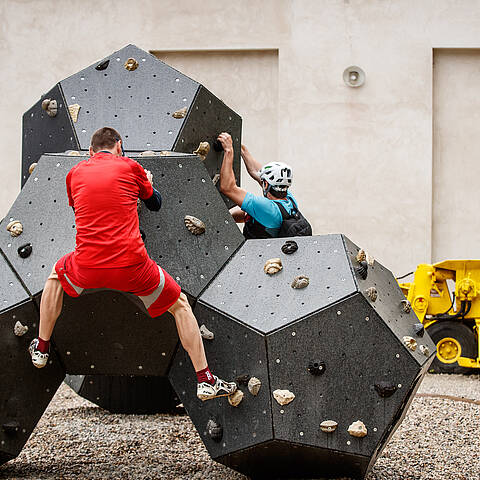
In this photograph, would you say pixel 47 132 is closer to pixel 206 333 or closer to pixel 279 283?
→ pixel 206 333

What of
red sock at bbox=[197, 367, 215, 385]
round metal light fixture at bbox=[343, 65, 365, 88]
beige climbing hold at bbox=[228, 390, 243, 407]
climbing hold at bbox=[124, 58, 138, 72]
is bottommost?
beige climbing hold at bbox=[228, 390, 243, 407]

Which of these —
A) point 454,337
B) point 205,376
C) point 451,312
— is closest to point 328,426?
point 205,376

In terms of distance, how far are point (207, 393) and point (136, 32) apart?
10838mm

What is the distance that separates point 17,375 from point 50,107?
182 cm

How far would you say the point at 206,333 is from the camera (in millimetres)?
4195

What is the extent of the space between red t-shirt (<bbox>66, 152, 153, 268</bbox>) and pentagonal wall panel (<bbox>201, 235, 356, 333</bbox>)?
682 mm

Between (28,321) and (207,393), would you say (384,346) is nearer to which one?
(207,393)

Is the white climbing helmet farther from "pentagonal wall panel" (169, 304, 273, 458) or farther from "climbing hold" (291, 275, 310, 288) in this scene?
"pentagonal wall panel" (169, 304, 273, 458)

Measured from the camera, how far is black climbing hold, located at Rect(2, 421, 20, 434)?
13.9ft

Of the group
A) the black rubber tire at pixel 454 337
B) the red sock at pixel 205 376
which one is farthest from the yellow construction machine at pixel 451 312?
the red sock at pixel 205 376

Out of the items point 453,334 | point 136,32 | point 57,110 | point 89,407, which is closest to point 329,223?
point 453,334

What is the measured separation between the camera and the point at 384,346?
13.3ft

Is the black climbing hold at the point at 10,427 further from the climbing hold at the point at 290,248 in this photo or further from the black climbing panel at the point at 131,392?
the black climbing panel at the point at 131,392

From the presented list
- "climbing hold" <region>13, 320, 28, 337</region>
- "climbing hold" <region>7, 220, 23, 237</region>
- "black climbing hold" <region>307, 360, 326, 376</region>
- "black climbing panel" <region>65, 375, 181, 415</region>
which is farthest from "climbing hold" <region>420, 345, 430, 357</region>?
"black climbing panel" <region>65, 375, 181, 415</region>
